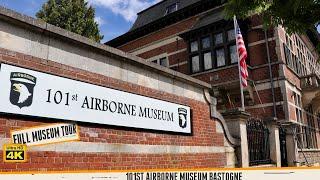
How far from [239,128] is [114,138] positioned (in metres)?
5.00

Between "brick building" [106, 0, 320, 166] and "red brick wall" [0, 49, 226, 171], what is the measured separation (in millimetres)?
6133

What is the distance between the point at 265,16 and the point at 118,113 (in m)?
3.28

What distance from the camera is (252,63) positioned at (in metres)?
18.2

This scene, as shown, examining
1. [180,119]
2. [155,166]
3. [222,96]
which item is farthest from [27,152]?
[222,96]

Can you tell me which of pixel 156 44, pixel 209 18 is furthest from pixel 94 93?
pixel 156 44

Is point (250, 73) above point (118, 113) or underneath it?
above

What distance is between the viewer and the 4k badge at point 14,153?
458 centimetres

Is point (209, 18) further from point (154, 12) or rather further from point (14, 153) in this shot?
point (14, 153)

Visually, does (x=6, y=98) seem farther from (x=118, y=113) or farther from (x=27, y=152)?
(x=118, y=113)

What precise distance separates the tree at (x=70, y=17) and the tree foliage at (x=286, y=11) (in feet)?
67.1

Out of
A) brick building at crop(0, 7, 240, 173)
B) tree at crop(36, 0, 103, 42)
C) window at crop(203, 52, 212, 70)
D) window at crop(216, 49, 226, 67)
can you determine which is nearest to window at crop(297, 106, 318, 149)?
window at crop(216, 49, 226, 67)

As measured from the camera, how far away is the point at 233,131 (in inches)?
401

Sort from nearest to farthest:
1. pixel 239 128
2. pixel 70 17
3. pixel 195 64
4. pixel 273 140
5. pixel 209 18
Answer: pixel 239 128 < pixel 273 140 < pixel 209 18 < pixel 195 64 < pixel 70 17

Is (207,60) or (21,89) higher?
(207,60)
